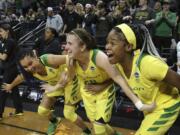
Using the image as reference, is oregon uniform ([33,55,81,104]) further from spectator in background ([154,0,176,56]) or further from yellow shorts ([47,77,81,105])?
spectator in background ([154,0,176,56])

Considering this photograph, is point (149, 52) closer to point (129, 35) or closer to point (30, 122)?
point (129, 35)

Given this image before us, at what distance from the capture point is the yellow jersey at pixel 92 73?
15.6ft

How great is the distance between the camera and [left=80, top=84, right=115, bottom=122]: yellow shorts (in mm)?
4926

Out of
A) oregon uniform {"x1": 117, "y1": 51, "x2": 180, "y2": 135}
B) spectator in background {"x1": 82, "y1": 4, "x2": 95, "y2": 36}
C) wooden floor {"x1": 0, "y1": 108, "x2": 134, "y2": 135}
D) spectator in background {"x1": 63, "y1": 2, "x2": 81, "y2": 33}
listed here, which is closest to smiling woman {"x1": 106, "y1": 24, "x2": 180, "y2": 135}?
oregon uniform {"x1": 117, "y1": 51, "x2": 180, "y2": 135}

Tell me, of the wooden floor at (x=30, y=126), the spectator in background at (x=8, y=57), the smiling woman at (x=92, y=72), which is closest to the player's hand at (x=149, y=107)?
the smiling woman at (x=92, y=72)

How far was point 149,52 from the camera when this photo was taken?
3.64m

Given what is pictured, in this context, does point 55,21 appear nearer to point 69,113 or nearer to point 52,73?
point 52,73

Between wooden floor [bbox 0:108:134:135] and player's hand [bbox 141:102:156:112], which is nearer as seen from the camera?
player's hand [bbox 141:102:156:112]

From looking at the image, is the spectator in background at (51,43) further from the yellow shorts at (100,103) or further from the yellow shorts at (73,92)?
the yellow shorts at (100,103)

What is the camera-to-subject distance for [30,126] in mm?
7527

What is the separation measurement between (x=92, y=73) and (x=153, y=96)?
1.27 meters

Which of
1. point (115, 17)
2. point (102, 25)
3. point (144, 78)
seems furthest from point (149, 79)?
point (102, 25)

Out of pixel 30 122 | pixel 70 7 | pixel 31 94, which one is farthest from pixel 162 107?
pixel 70 7

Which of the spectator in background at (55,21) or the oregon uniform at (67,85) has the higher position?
the spectator in background at (55,21)
